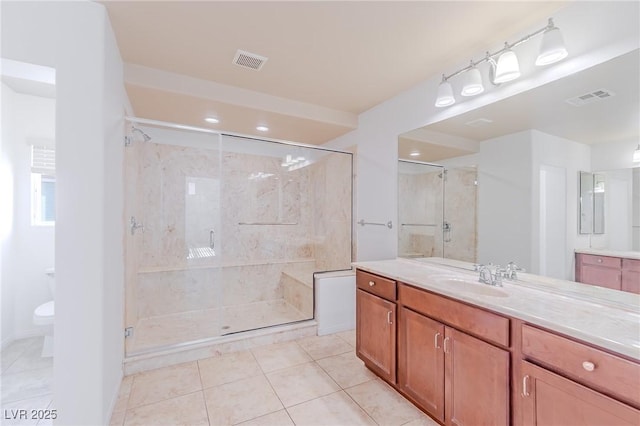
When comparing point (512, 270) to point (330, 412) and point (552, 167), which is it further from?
point (330, 412)

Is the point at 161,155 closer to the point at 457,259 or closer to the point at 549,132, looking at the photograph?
the point at 457,259

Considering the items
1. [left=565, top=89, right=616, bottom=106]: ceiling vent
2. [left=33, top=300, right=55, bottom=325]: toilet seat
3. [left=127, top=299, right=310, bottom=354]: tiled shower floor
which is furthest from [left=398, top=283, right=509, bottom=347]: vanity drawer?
[left=33, top=300, right=55, bottom=325]: toilet seat

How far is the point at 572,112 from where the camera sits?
5.36ft

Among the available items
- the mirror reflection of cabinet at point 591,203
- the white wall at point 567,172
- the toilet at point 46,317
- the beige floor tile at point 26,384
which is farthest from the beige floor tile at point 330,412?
the toilet at point 46,317

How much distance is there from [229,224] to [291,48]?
2522 mm

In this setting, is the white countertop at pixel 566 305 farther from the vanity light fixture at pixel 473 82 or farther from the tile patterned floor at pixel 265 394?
the vanity light fixture at pixel 473 82

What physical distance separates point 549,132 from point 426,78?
114 centimetres

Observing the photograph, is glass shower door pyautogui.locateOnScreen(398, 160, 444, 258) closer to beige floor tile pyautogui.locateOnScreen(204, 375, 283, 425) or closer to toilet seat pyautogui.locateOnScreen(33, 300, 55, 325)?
beige floor tile pyautogui.locateOnScreen(204, 375, 283, 425)

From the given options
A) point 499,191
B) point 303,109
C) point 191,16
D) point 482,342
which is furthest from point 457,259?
point 191,16

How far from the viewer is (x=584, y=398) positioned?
40.0 inches

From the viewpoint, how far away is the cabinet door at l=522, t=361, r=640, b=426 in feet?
3.10

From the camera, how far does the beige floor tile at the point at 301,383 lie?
1.98 m

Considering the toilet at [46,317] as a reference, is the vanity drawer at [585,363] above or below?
above

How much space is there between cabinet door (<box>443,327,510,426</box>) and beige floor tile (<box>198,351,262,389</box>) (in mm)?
1475
